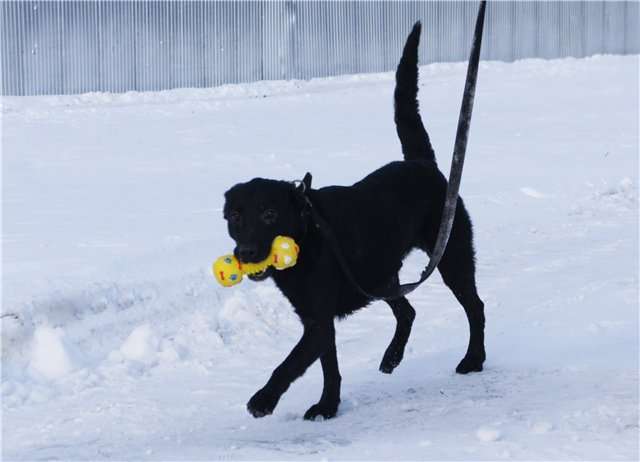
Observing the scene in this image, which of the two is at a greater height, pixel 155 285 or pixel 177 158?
pixel 177 158

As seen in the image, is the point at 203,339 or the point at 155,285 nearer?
the point at 203,339

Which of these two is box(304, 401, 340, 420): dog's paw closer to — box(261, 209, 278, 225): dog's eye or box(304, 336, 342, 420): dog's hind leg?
box(304, 336, 342, 420): dog's hind leg

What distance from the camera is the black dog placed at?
4141mm

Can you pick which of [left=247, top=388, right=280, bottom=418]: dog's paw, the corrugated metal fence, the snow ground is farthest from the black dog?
the corrugated metal fence

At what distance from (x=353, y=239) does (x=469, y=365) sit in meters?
1.00

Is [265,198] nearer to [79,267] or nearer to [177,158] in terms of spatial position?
[79,267]

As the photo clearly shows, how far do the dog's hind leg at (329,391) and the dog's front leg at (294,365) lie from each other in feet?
0.42

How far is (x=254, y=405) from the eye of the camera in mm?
4031

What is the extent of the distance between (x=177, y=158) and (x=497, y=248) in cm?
452

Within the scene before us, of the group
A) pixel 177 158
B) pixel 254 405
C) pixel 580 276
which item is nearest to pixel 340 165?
pixel 177 158

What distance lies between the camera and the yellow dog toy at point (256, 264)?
4.04m

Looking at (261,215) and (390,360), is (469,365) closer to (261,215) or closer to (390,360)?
(390,360)

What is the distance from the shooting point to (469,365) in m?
5.08

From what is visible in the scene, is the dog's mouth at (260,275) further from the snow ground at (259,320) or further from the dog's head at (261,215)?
the snow ground at (259,320)
